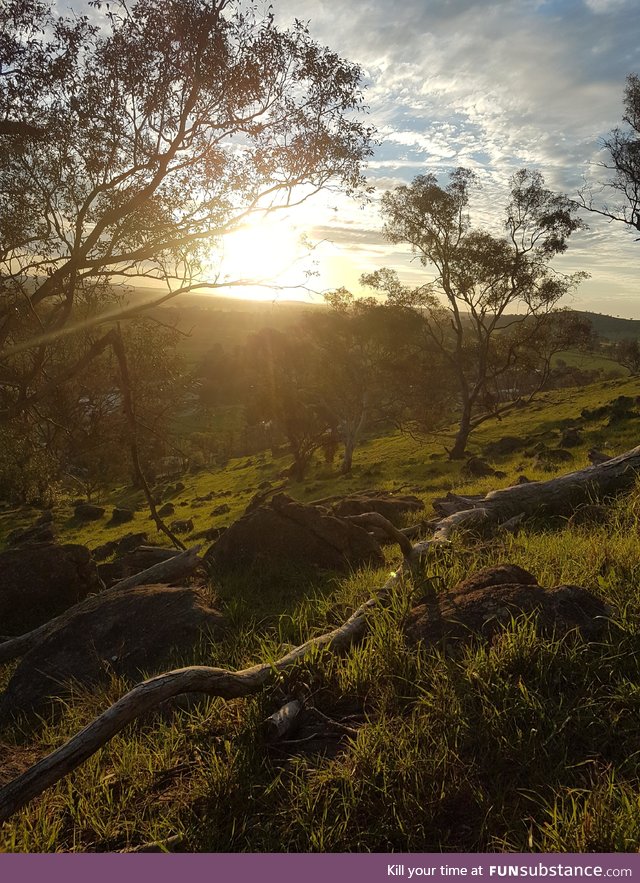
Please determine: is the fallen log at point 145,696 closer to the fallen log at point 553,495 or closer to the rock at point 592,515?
the rock at point 592,515

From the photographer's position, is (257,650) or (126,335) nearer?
(257,650)

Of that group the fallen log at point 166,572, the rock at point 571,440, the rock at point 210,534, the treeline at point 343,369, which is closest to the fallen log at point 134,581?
the fallen log at point 166,572

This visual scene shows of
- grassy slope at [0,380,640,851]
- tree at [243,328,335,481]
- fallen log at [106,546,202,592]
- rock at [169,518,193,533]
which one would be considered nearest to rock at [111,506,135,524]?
rock at [169,518,193,533]

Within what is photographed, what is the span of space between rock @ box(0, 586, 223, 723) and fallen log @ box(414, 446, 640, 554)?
14.7 ft

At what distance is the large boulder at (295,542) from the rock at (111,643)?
6.13 feet

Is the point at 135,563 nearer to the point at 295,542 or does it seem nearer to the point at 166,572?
the point at 166,572

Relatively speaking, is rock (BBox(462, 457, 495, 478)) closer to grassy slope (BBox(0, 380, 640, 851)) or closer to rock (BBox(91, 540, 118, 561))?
rock (BBox(91, 540, 118, 561))

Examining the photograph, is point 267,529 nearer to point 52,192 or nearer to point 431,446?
point 52,192

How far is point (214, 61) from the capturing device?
1279 centimetres

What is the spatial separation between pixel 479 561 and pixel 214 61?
13.4 metres

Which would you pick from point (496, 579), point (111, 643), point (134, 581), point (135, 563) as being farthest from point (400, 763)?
point (135, 563)

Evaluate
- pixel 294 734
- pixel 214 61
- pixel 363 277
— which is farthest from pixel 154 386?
pixel 363 277

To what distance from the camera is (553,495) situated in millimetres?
9398

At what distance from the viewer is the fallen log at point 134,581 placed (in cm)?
808
